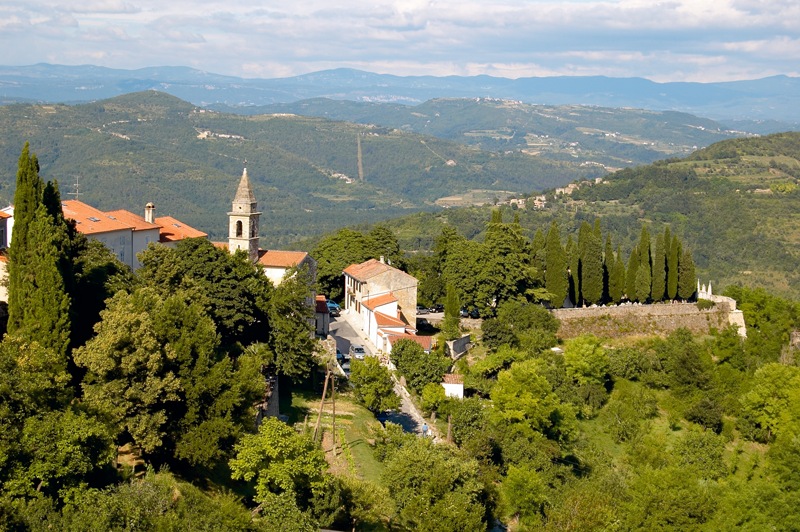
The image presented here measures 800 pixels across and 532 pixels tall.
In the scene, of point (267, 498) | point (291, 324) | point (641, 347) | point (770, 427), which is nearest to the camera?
A: point (267, 498)

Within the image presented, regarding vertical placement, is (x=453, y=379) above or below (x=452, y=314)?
below

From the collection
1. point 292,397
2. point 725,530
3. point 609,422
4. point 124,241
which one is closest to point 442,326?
point 609,422

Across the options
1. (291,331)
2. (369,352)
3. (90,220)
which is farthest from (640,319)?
(90,220)

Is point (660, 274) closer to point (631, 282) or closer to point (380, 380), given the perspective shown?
point (631, 282)

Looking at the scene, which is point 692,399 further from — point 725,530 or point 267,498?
point 267,498

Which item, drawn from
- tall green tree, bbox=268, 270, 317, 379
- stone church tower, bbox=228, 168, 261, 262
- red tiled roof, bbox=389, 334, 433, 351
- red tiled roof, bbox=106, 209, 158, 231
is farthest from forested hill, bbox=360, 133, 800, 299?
tall green tree, bbox=268, 270, 317, 379

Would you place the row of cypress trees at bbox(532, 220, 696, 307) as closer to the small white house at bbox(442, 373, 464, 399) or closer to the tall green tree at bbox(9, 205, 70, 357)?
the small white house at bbox(442, 373, 464, 399)
